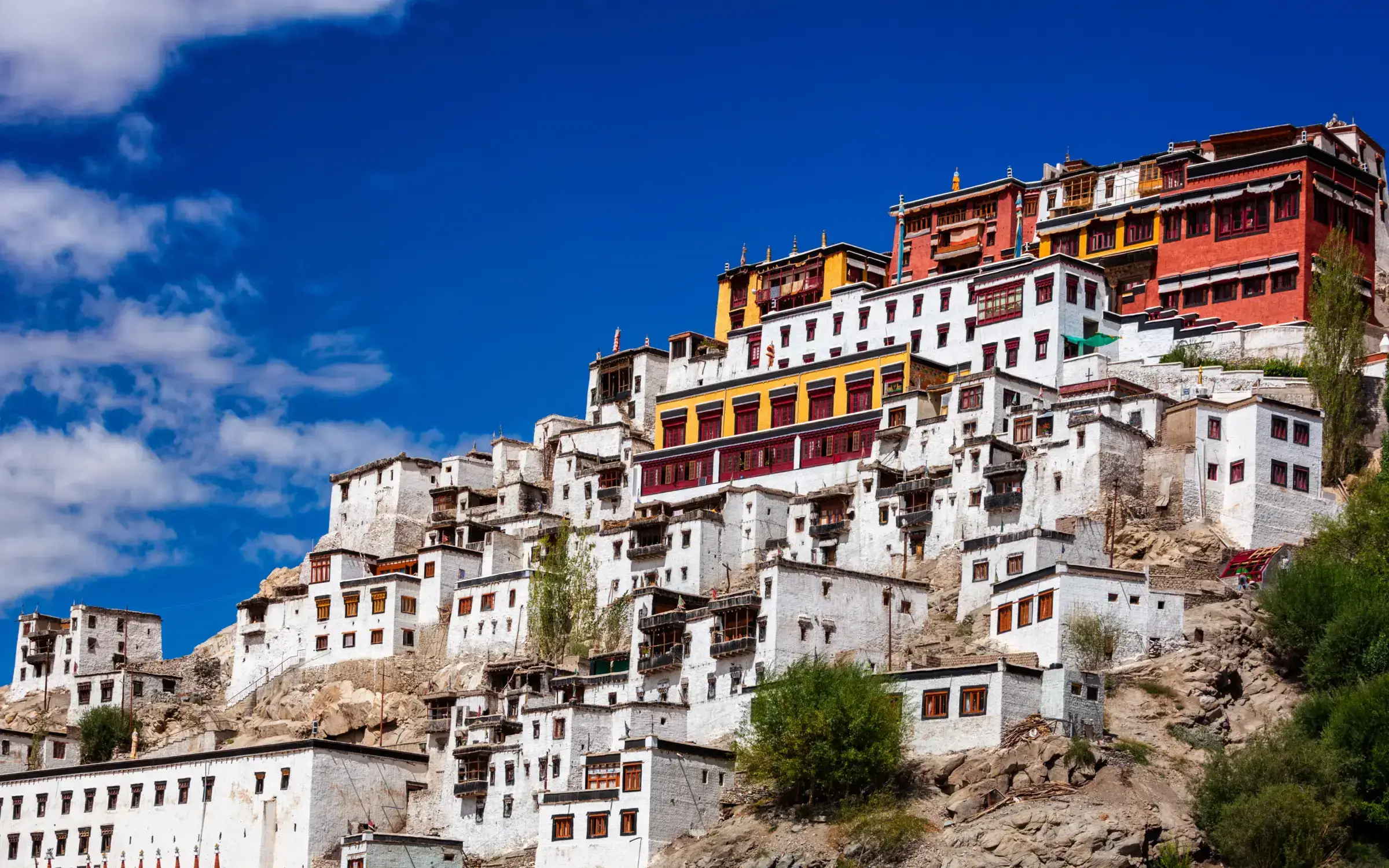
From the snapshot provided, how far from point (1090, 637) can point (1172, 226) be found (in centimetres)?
3162

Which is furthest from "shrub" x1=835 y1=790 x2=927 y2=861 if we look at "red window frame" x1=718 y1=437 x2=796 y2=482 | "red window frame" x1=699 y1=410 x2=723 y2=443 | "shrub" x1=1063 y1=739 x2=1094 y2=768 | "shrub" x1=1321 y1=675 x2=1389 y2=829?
"red window frame" x1=699 y1=410 x2=723 y2=443

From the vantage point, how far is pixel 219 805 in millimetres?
79250

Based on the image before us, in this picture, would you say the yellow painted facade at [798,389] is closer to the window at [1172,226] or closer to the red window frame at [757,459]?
the red window frame at [757,459]

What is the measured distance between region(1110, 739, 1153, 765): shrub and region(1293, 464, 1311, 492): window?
17242 mm

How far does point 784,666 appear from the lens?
74938 mm

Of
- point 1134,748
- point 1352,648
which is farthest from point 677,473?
point 1352,648

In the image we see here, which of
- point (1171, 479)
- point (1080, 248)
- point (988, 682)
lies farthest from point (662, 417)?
point (988, 682)

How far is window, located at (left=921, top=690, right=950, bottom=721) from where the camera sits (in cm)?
6794

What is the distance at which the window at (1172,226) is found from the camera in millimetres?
96625

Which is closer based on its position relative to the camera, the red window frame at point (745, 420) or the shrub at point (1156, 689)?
the shrub at point (1156, 689)

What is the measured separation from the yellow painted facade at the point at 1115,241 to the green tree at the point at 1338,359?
9173 millimetres

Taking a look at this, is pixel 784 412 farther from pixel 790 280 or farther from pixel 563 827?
pixel 563 827

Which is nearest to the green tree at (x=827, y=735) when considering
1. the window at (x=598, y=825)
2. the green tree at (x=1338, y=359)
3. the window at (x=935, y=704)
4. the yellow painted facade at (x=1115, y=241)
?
the window at (x=935, y=704)

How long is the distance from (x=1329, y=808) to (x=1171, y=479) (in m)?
20.4
